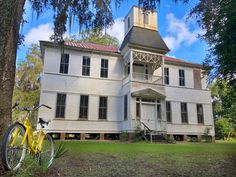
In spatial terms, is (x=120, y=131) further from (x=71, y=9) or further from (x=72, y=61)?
(x=71, y=9)

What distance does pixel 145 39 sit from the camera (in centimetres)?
1750

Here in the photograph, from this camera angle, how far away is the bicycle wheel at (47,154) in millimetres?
3307

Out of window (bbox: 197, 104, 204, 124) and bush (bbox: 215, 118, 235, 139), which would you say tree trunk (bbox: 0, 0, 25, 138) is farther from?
bush (bbox: 215, 118, 235, 139)

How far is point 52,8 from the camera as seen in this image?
532 cm

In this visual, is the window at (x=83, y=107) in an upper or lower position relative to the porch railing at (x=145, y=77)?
lower

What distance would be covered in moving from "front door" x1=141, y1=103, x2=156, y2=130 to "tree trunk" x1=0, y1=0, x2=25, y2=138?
44.6 ft

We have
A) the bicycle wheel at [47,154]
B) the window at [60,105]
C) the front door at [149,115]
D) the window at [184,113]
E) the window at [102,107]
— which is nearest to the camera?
the bicycle wheel at [47,154]

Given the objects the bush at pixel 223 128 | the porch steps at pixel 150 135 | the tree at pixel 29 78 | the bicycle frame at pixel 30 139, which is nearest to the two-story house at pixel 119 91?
the porch steps at pixel 150 135

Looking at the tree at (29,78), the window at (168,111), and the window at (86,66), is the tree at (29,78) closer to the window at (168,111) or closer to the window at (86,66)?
the window at (86,66)

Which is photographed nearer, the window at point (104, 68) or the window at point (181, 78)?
the window at point (104, 68)

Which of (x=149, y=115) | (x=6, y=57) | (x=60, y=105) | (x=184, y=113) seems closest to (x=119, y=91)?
(x=149, y=115)

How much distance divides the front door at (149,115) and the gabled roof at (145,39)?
15.6ft

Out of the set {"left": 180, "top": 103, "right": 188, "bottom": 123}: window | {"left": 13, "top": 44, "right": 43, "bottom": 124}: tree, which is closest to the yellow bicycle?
{"left": 180, "top": 103, "right": 188, "bottom": 123}: window

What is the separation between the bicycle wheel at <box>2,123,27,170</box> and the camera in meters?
2.36
